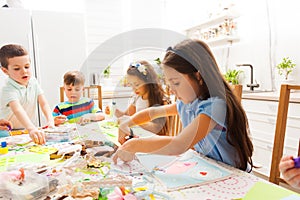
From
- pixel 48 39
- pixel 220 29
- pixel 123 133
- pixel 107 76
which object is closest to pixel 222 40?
pixel 220 29

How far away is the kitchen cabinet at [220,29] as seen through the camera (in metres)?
2.44

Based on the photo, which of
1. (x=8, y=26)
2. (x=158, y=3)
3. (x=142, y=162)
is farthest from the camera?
(x=158, y=3)

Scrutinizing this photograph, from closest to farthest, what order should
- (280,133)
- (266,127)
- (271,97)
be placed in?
(280,133)
(271,97)
(266,127)

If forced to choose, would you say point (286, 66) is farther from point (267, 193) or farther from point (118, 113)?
point (267, 193)

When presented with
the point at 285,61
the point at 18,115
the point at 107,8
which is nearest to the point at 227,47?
the point at 285,61

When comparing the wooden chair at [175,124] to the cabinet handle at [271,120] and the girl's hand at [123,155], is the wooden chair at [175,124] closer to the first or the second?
the girl's hand at [123,155]

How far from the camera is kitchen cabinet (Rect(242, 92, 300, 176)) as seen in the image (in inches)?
64.8

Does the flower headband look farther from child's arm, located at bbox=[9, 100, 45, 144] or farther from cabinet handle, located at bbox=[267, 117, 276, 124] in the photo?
cabinet handle, located at bbox=[267, 117, 276, 124]

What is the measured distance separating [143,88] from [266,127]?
4.64 feet

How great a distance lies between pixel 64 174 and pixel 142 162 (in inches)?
8.3

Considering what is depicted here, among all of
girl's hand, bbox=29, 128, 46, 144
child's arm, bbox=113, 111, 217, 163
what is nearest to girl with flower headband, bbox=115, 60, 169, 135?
child's arm, bbox=113, 111, 217, 163

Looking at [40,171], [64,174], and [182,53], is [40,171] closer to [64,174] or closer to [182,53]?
[64,174]

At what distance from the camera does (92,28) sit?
293 centimetres

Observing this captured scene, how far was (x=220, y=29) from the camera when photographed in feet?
8.40
